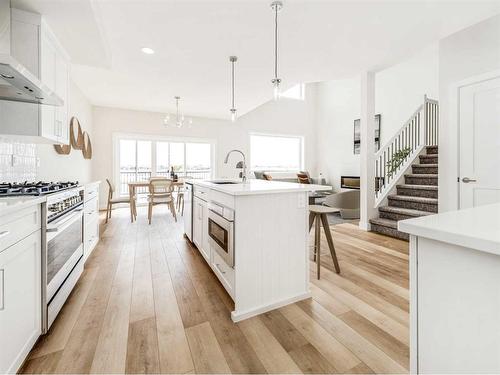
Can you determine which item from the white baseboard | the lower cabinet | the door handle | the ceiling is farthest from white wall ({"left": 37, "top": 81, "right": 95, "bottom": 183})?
the door handle

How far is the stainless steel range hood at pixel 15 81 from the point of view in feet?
4.61

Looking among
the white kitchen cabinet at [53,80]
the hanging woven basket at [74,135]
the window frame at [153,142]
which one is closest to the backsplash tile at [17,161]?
A: the white kitchen cabinet at [53,80]

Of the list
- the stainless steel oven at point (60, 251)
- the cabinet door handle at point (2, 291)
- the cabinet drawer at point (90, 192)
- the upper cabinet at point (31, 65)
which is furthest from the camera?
the cabinet drawer at point (90, 192)

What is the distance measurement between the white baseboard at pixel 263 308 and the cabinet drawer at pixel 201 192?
3.72ft

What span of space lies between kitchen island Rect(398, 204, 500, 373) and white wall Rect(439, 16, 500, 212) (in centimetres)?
293

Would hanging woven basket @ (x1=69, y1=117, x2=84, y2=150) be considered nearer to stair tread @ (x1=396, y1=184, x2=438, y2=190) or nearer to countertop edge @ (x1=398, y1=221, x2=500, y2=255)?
countertop edge @ (x1=398, y1=221, x2=500, y2=255)

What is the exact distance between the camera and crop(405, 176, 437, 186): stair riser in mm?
3941

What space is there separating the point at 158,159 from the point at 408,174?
19.6 ft

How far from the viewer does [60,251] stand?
5.71ft

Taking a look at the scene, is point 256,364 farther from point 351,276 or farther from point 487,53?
point 487,53

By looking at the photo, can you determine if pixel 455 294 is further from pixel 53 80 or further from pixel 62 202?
pixel 53 80

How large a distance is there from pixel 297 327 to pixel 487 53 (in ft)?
12.1

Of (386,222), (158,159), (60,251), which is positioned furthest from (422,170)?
(158,159)

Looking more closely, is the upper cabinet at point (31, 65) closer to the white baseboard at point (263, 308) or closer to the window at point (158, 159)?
the white baseboard at point (263, 308)
